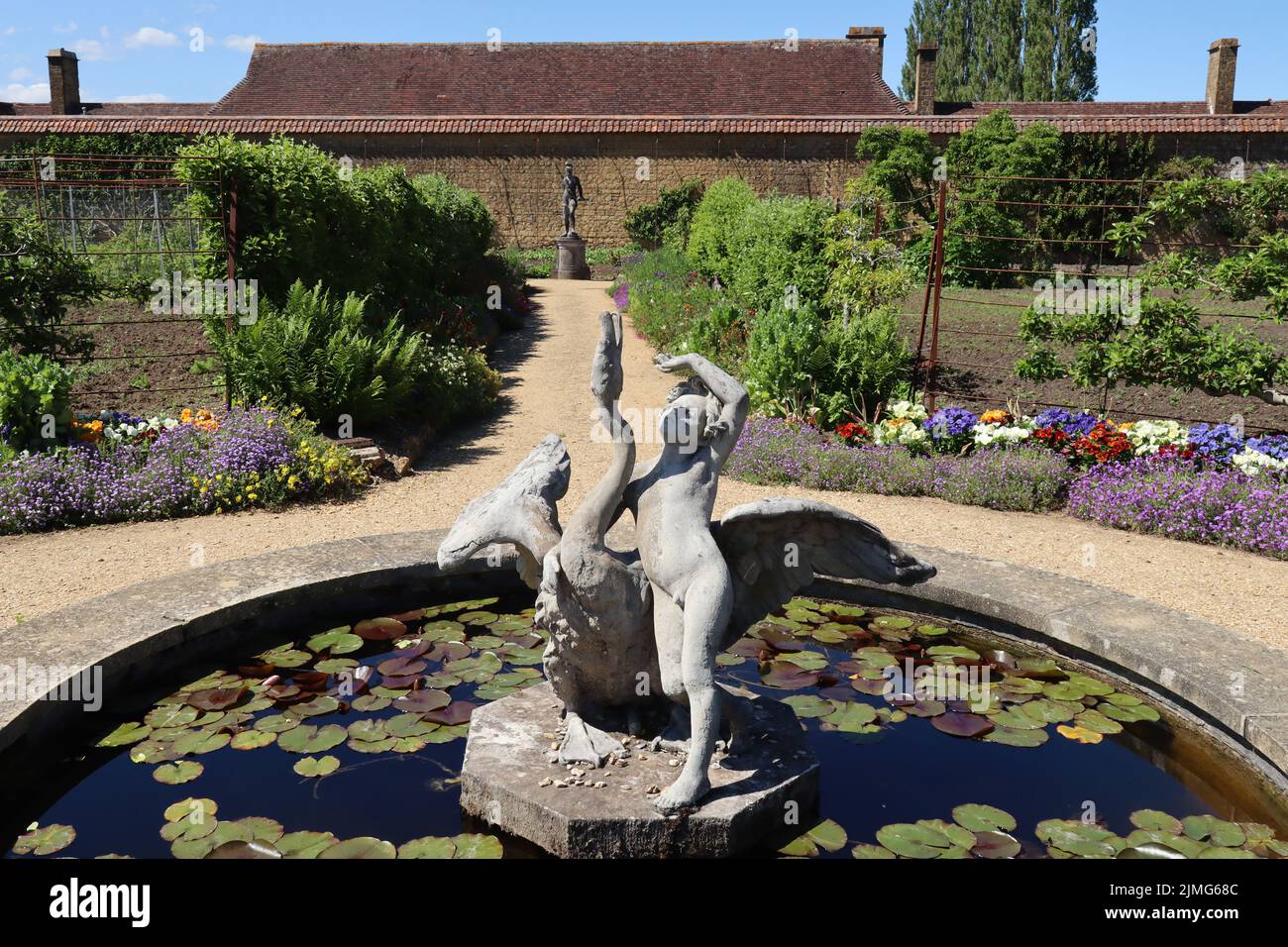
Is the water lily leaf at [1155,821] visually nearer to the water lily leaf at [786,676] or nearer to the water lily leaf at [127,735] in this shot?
the water lily leaf at [786,676]

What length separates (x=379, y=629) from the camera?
525 centimetres

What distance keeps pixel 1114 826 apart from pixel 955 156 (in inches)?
841

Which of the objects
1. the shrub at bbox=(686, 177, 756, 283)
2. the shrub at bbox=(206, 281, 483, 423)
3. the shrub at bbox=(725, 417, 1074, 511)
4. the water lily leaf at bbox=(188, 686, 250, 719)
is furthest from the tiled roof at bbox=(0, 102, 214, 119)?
the water lily leaf at bbox=(188, 686, 250, 719)

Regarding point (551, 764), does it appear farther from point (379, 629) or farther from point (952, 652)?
point (952, 652)

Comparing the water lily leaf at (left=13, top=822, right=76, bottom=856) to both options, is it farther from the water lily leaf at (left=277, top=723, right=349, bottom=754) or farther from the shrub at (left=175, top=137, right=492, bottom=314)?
the shrub at (left=175, top=137, right=492, bottom=314)

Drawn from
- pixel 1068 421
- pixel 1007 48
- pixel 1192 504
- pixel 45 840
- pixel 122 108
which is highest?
pixel 1007 48

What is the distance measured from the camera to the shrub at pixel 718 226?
1629 centimetres

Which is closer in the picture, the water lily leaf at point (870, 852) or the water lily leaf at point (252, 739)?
the water lily leaf at point (870, 852)

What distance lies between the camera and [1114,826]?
143 inches

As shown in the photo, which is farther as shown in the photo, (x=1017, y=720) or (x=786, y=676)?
(x=786, y=676)

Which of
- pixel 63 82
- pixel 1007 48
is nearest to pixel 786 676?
pixel 63 82

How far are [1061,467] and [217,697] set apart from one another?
6035mm

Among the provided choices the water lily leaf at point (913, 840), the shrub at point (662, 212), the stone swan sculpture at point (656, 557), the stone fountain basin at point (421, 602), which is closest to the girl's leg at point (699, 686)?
the stone swan sculpture at point (656, 557)

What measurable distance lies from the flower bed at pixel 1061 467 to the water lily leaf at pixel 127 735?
5143 mm
